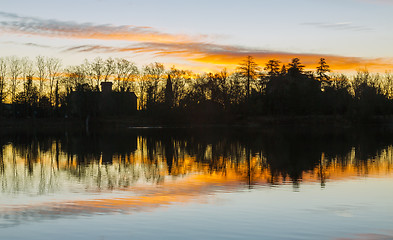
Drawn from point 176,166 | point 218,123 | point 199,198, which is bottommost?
point 218,123

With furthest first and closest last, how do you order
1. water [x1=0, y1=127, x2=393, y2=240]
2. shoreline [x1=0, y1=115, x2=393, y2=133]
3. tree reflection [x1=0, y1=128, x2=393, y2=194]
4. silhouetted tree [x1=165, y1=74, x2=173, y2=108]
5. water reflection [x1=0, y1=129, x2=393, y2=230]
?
silhouetted tree [x1=165, y1=74, x2=173, y2=108] → shoreline [x1=0, y1=115, x2=393, y2=133] → tree reflection [x1=0, y1=128, x2=393, y2=194] → water reflection [x1=0, y1=129, x2=393, y2=230] → water [x1=0, y1=127, x2=393, y2=240]

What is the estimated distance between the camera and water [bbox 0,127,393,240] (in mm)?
11266

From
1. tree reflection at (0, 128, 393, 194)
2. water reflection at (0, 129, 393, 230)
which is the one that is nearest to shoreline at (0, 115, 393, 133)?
water reflection at (0, 129, 393, 230)

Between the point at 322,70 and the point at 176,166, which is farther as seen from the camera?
the point at 322,70

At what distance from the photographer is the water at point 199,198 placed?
444 inches

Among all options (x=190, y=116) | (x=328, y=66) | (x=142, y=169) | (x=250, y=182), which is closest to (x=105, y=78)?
(x=190, y=116)

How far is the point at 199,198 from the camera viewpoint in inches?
621

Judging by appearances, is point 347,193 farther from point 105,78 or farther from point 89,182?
point 105,78

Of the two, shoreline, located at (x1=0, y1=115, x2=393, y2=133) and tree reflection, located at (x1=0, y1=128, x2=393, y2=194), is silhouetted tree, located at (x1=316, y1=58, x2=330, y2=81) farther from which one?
tree reflection, located at (x1=0, y1=128, x2=393, y2=194)

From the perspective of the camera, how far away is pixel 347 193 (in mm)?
16562

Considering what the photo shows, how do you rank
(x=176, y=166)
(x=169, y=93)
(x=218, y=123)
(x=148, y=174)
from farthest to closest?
(x=169, y=93)
(x=218, y=123)
(x=176, y=166)
(x=148, y=174)

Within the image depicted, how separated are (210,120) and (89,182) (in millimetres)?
72542

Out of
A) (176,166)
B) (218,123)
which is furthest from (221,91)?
(176,166)

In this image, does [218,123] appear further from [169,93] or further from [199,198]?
[199,198]
